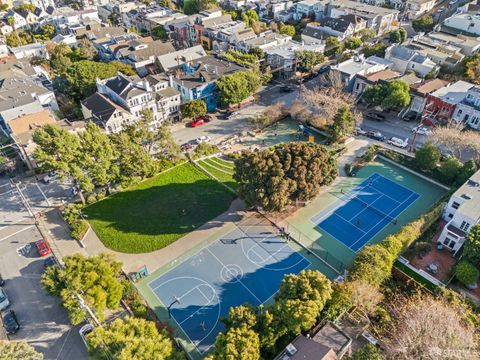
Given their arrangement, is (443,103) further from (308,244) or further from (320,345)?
(320,345)

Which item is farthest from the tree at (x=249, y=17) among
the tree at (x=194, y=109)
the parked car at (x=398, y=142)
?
the parked car at (x=398, y=142)

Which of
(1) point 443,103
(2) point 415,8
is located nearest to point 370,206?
(1) point 443,103

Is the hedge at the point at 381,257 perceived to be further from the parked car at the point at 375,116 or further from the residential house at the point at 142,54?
the residential house at the point at 142,54

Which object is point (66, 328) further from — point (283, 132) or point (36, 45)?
point (36, 45)

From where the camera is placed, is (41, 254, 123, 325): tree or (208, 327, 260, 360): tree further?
(41, 254, 123, 325): tree

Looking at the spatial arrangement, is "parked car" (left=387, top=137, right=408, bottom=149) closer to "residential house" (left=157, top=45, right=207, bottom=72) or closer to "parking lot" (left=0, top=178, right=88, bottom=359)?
"residential house" (left=157, top=45, right=207, bottom=72)

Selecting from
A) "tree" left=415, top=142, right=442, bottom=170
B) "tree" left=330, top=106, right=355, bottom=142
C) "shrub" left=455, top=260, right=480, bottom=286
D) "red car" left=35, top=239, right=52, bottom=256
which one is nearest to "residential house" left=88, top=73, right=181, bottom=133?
"red car" left=35, top=239, right=52, bottom=256
